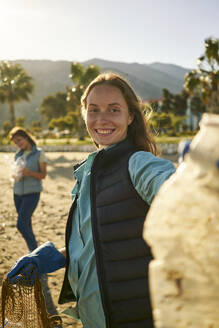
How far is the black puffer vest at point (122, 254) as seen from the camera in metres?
1.38

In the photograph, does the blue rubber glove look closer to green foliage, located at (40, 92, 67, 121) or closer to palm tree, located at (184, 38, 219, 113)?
palm tree, located at (184, 38, 219, 113)

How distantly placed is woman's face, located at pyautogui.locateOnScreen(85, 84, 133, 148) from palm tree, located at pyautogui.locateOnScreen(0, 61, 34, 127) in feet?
131

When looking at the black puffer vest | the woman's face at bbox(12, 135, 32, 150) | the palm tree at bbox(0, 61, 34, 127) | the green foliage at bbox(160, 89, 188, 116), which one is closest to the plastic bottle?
the black puffer vest

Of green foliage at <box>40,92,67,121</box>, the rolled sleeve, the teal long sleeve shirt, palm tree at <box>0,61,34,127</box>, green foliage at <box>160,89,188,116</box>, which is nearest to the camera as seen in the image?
the rolled sleeve

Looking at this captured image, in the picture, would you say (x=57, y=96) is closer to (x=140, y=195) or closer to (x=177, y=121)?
(x=177, y=121)

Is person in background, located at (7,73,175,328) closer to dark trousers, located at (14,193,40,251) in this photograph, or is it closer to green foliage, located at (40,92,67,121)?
dark trousers, located at (14,193,40,251)

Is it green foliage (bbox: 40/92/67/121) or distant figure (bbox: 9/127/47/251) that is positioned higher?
green foliage (bbox: 40/92/67/121)

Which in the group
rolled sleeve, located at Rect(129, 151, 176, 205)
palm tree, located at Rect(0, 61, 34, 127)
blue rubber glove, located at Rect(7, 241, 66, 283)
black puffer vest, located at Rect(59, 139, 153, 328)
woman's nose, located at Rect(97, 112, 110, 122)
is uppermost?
palm tree, located at Rect(0, 61, 34, 127)

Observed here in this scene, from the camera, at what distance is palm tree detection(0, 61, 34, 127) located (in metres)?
38.7

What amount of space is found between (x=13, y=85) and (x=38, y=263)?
43.4 metres

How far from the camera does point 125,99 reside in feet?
6.26

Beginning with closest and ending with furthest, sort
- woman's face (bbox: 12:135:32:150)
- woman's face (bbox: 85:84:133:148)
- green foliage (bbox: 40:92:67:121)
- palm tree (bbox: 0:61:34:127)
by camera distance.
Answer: woman's face (bbox: 85:84:133:148) → woman's face (bbox: 12:135:32:150) → palm tree (bbox: 0:61:34:127) → green foliage (bbox: 40:92:67:121)

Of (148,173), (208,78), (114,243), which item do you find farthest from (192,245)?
(208,78)

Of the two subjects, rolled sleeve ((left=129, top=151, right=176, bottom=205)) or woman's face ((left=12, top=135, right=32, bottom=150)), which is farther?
woman's face ((left=12, top=135, right=32, bottom=150))
